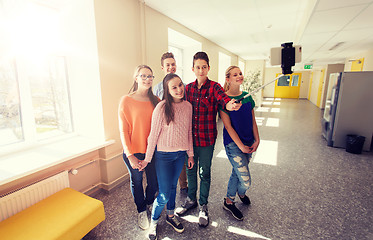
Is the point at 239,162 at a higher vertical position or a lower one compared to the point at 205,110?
lower

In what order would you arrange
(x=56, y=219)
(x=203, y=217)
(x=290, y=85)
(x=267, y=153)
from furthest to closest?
(x=290, y=85)
(x=267, y=153)
(x=203, y=217)
(x=56, y=219)

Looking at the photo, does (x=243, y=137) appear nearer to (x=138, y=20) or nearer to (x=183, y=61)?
(x=138, y=20)

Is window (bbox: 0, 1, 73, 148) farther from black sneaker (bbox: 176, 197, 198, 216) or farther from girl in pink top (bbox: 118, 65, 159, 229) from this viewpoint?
black sneaker (bbox: 176, 197, 198, 216)

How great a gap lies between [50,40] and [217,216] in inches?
109

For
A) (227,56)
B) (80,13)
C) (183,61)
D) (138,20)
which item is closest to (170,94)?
(80,13)

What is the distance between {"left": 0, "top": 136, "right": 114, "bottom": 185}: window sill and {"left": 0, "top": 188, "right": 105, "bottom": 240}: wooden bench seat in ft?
1.03

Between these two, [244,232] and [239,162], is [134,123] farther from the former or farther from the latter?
[244,232]

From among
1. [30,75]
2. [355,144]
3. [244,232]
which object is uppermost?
[30,75]

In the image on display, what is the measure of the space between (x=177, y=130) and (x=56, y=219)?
1.19m

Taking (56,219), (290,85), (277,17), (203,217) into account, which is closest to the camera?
(56,219)

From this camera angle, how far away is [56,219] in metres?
1.57

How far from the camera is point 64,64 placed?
2.53 meters

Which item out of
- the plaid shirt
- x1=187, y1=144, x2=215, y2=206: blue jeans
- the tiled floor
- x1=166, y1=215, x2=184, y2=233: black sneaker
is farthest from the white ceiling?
x1=166, y1=215, x2=184, y2=233: black sneaker

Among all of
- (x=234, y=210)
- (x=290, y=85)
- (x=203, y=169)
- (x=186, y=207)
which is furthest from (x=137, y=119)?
(x=290, y=85)
